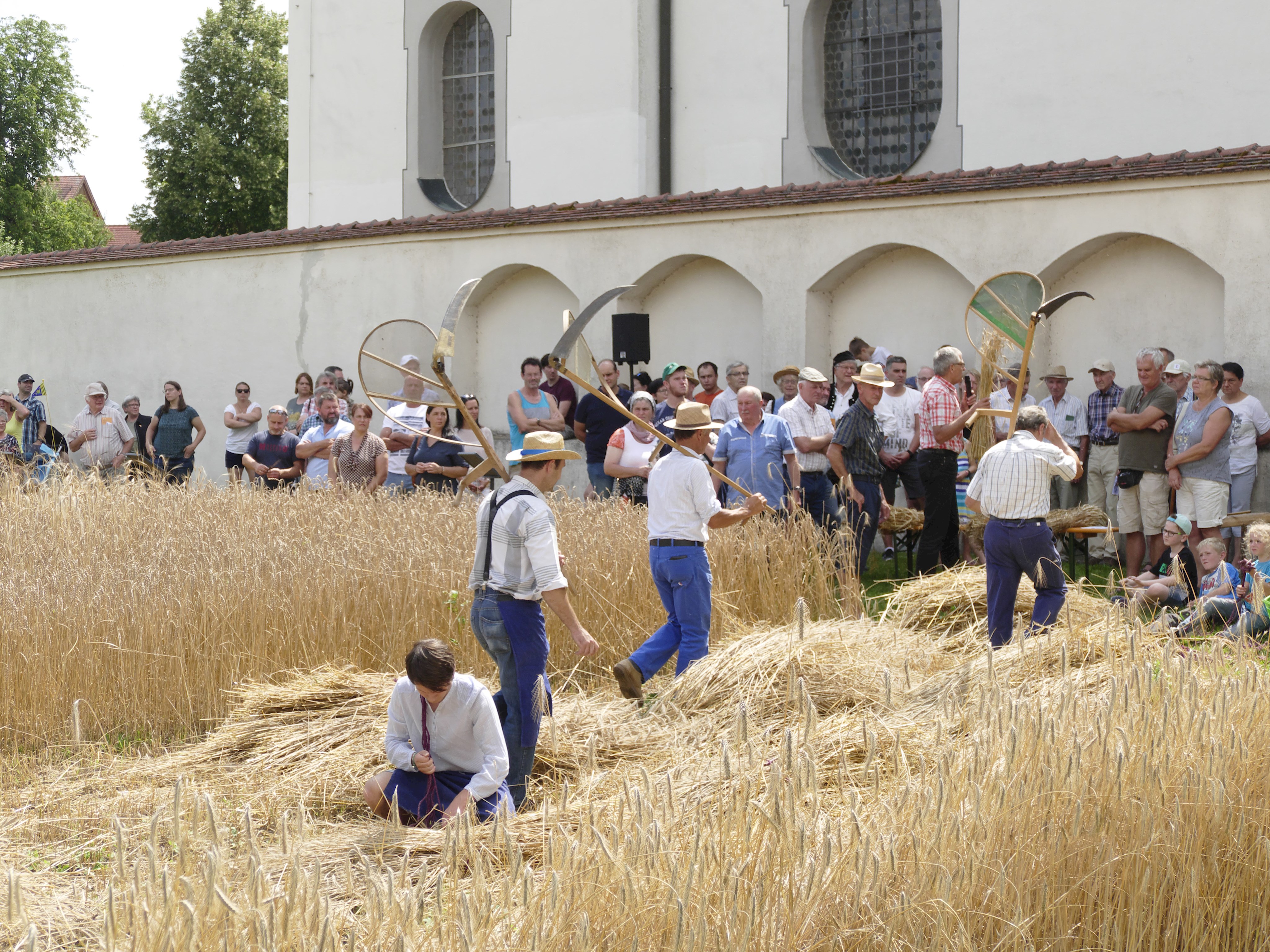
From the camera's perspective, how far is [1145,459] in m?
11.2

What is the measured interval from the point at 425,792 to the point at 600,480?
7.47 meters

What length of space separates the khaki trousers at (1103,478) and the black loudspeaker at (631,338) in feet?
16.3

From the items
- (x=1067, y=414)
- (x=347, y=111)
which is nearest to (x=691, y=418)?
(x=1067, y=414)

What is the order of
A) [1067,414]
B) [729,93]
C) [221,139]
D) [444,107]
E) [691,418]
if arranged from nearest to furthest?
1. [691,418]
2. [1067,414]
3. [729,93]
4. [444,107]
5. [221,139]

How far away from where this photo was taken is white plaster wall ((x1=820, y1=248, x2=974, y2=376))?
14.5 meters

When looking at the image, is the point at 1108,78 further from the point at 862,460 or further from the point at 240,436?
the point at 240,436

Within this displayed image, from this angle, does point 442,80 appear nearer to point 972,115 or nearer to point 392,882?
point 972,115

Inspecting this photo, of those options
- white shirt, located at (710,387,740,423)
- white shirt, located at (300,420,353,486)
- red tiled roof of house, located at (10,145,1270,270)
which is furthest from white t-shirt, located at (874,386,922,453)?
white shirt, located at (300,420,353,486)

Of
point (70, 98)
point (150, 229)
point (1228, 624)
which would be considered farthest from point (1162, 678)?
point (70, 98)

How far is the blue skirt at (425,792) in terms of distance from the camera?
580 cm

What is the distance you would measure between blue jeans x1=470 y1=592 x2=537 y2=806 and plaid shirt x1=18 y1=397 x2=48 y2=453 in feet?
39.6

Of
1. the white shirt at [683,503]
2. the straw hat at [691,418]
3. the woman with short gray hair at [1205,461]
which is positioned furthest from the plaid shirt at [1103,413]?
the white shirt at [683,503]

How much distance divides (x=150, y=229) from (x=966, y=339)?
104 feet

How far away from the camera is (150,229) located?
40.6m
